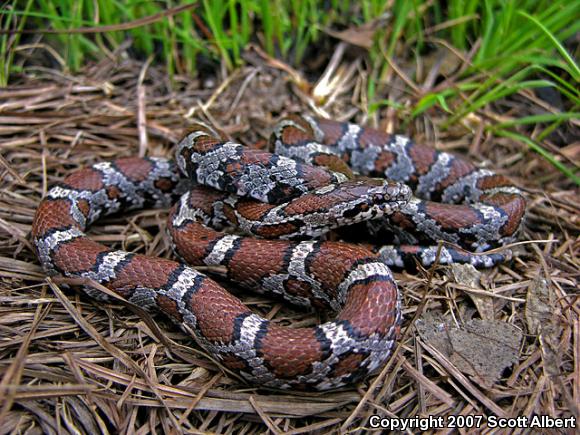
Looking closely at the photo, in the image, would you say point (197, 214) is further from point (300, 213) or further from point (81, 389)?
point (81, 389)

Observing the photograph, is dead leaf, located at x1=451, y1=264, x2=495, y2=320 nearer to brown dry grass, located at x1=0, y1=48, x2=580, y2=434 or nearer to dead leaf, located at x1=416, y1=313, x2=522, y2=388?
brown dry grass, located at x1=0, y1=48, x2=580, y2=434

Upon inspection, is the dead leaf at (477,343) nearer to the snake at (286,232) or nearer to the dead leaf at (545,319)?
the dead leaf at (545,319)

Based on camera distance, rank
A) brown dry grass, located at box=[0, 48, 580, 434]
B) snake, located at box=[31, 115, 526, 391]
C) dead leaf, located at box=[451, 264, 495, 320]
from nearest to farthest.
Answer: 1. brown dry grass, located at box=[0, 48, 580, 434]
2. snake, located at box=[31, 115, 526, 391]
3. dead leaf, located at box=[451, 264, 495, 320]

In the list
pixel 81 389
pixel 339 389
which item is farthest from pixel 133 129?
pixel 339 389

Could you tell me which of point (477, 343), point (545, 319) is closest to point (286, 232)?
point (477, 343)

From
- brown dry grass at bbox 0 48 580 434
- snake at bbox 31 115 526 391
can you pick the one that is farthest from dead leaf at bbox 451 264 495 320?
snake at bbox 31 115 526 391

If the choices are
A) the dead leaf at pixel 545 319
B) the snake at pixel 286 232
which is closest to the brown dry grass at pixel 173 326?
the dead leaf at pixel 545 319
